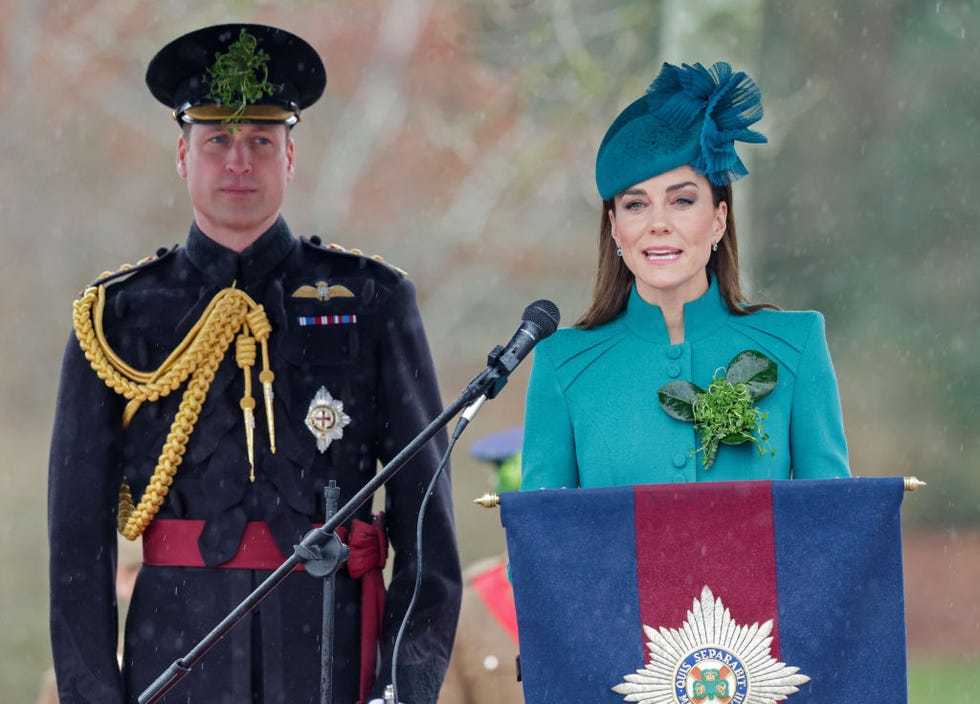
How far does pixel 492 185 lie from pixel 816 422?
27.4 ft

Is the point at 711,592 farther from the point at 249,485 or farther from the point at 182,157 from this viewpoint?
the point at 182,157

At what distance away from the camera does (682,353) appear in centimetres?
370

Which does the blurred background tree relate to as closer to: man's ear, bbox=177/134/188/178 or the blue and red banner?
man's ear, bbox=177/134/188/178

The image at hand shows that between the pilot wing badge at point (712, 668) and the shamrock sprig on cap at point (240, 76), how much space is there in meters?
1.60

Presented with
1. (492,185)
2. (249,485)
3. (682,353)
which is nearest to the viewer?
(682,353)

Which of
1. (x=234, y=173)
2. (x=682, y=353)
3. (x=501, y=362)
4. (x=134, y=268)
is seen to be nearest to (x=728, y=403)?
(x=682, y=353)

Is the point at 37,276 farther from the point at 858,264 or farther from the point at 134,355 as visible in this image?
the point at 134,355

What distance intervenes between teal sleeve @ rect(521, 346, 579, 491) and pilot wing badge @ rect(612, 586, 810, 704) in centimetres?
47

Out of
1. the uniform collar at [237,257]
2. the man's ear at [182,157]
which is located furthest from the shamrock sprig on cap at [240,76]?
the uniform collar at [237,257]

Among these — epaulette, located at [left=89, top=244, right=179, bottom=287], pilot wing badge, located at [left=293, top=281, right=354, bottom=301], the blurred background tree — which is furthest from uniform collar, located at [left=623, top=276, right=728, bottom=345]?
the blurred background tree

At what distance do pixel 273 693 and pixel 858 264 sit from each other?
7.87 meters

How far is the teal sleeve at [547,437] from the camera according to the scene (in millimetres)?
3650

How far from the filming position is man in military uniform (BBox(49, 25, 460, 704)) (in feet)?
13.4

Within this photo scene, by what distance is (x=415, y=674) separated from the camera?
13.3 ft
